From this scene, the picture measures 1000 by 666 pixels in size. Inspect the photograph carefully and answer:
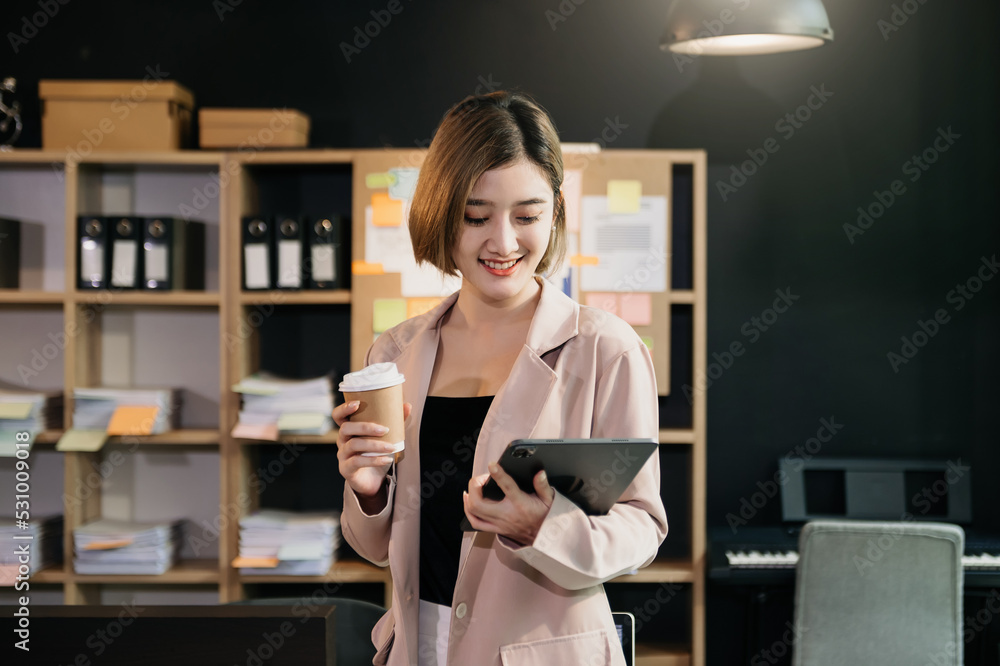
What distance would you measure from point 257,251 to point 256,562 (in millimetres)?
1154

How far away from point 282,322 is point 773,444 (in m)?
2.08

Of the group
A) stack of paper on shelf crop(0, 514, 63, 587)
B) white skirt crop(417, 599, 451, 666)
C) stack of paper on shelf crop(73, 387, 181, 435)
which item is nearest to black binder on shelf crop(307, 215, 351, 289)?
stack of paper on shelf crop(73, 387, 181, 435)

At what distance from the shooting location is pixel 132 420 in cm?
337

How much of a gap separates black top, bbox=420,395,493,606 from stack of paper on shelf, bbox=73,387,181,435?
7.36 feet

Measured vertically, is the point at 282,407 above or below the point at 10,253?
below

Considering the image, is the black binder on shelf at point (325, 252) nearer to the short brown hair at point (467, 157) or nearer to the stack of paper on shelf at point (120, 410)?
the stack of paper on shelf at point (120, 410)

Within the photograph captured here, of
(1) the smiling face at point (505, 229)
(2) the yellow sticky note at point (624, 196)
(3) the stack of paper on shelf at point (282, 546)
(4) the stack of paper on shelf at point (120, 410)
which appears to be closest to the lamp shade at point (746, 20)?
(2) the yellow sticky note at point (624, 196)

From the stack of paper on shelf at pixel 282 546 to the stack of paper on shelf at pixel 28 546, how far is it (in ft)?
2.50

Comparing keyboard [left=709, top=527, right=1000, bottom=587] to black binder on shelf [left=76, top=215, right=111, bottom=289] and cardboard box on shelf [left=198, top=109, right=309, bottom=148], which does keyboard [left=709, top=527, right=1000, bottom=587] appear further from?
black binder on shelf [left=76, top=215, right=111, bottom=289]

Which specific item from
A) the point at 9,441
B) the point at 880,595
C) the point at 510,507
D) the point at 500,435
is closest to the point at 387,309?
the point at 9,441

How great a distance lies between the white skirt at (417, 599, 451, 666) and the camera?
1.42 meters

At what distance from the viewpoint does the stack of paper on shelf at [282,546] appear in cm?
332

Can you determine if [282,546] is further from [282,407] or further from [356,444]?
[356,444]

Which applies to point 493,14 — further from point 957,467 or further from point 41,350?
point 957,467
